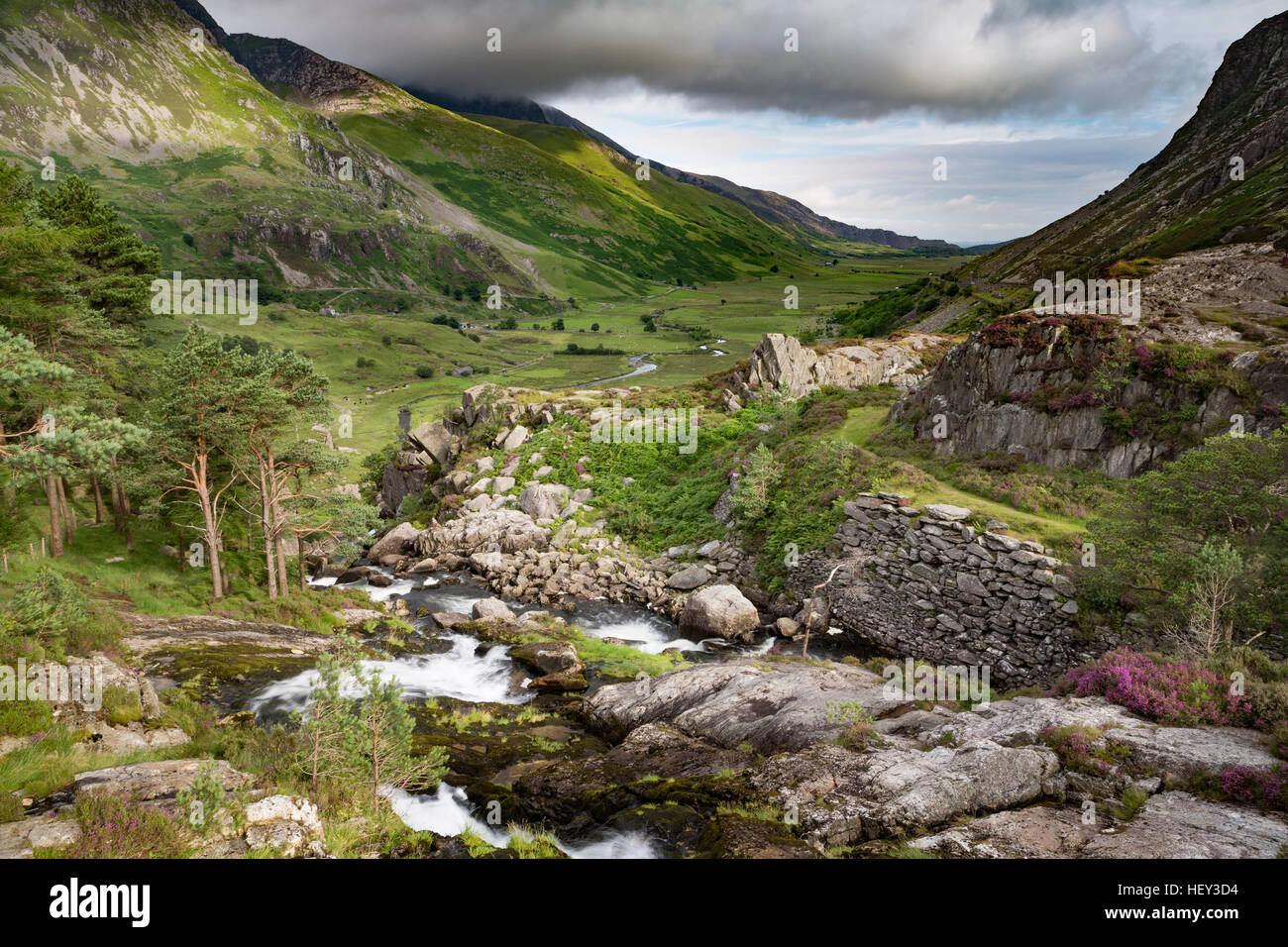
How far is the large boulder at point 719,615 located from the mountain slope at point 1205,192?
5053 centimetres

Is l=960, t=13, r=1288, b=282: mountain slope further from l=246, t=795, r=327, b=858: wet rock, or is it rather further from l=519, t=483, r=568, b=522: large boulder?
l=246, t=795, r=327, b=858: wet rock

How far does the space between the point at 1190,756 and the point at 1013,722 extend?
3338 millimetres

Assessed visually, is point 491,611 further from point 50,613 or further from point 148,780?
point 148,780

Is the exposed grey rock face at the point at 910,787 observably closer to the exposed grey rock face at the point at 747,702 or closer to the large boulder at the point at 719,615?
the exposed grey rock face at the point at 747,702

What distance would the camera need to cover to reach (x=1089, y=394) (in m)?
28.9

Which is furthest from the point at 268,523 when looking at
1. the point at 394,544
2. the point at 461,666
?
the point at 394,544

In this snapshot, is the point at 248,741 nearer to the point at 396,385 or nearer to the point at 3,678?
the point at 3,678

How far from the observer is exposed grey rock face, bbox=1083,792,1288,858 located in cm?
888

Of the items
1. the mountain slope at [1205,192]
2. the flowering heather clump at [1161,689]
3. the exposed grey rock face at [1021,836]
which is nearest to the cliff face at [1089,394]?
the flowering heather clump at [1161,689]

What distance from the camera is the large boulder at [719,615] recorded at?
30.3 m

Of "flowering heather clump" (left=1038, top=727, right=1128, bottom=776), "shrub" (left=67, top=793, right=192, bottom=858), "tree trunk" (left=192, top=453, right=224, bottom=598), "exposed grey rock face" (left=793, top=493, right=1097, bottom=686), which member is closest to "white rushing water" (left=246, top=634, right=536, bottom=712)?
"tree trunk" (left=192, top=453, right=224, bottom=598)

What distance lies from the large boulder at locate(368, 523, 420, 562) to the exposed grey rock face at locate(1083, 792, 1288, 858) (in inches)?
1777

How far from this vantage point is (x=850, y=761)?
44.4 ft
